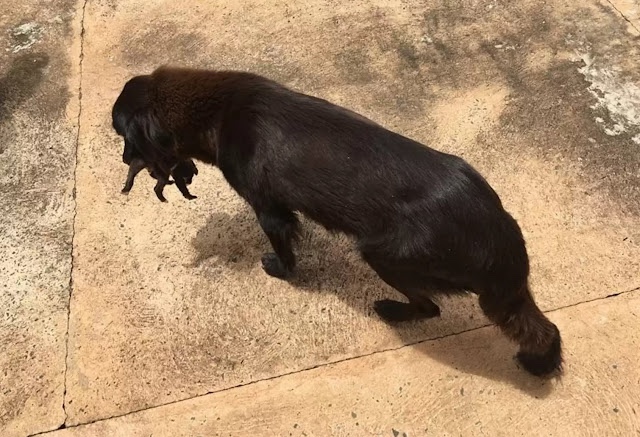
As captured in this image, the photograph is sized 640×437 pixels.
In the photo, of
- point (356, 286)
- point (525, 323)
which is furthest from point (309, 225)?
point (525, 323)

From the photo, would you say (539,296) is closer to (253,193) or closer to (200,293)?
→ (253,193)

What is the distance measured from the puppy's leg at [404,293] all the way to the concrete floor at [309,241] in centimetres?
8

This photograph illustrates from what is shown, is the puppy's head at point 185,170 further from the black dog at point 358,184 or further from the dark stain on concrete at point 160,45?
the dark stain on concrete at point 160,45

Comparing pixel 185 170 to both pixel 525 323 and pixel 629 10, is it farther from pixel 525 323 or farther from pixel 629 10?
pixel 629 10

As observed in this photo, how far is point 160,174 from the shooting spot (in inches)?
118

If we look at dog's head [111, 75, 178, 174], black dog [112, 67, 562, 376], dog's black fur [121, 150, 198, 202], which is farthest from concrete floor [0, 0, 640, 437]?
dog's head [111, 75, 178, 174]

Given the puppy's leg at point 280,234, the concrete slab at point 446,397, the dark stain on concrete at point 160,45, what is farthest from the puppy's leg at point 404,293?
the dark stain on concrete at point 160,45

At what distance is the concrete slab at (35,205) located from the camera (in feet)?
9.66

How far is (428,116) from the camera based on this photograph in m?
3.83

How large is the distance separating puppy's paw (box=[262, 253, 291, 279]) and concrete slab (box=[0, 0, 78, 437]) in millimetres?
1088

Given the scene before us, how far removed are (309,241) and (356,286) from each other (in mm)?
408

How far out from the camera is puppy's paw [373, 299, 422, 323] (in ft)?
9.55

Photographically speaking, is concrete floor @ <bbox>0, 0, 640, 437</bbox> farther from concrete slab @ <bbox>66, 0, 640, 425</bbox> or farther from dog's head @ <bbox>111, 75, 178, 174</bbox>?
dog's head @ <bbox>111, 75, 178, 174</bbox>

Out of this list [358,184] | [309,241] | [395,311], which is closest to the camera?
[358,184]
